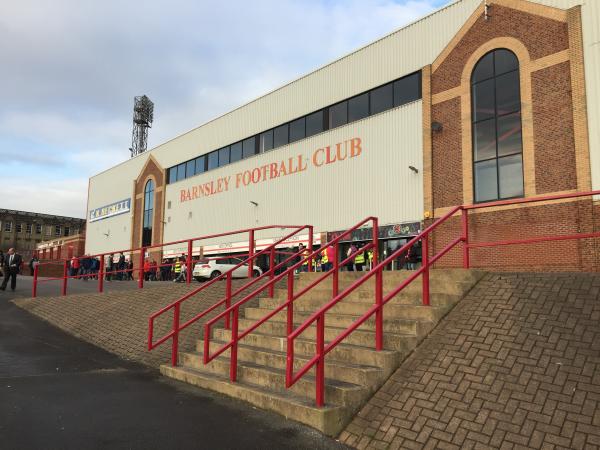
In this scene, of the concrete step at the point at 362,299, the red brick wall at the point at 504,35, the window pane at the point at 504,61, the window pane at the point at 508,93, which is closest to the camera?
the concrete step at the point at 362,299

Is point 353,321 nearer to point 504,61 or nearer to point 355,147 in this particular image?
point 504,61

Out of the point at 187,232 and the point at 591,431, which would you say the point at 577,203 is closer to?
the point at 591,431

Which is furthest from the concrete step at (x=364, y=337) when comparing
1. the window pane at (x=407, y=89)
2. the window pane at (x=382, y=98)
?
the window pane at (x=382, y=98)

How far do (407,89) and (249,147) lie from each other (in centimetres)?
1149

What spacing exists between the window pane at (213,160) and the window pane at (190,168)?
2.03m

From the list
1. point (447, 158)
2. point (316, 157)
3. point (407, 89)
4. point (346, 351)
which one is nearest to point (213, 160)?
point (316, 157)

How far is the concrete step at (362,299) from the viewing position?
6010mm

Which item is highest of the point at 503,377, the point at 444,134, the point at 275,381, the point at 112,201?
the point at 112,201

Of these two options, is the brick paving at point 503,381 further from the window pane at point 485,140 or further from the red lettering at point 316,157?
the red lettering at point 316,157

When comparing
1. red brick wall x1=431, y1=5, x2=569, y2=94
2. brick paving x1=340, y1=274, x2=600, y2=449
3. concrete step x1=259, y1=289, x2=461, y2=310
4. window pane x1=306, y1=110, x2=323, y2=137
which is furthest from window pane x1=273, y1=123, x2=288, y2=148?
brick paving x1=340, y1=274, x2=600, y2=449

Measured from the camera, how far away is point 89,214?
160 ft

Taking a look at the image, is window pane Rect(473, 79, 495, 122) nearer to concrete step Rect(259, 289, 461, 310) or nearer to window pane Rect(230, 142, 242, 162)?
concrete step Rect(259, 289, 461, 310)

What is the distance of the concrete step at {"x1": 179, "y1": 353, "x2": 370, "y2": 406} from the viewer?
15.6 ft

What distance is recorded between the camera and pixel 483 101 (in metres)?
18.2
